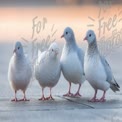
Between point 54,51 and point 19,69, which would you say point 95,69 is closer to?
point 54,51

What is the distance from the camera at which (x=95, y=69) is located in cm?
1087

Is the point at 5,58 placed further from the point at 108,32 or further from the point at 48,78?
the point at 48,78

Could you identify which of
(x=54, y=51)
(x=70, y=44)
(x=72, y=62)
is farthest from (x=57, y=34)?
(x=54, y=51)

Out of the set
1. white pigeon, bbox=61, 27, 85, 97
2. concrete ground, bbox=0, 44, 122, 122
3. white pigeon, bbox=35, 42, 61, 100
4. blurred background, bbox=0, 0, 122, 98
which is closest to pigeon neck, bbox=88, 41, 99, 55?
white pigeon, bbox=61, 27, 85, 97

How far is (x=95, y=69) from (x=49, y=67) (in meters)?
0.71

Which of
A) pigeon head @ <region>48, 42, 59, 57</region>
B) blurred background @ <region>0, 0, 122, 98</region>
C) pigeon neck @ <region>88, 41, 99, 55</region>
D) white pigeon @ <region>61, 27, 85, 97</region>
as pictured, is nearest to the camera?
pigeon head @ <region>48, 42, 59, 57</region>

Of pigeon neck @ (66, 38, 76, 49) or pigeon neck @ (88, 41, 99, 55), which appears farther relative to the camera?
pigeon neck @ (66, 38, 76, 49)

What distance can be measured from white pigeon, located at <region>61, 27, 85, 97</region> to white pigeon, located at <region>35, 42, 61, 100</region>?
212 mm

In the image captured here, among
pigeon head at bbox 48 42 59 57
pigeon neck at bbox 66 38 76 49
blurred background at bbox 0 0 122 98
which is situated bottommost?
pigeon head at bbox 48 42 59 57

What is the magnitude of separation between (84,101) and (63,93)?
1.07 metres

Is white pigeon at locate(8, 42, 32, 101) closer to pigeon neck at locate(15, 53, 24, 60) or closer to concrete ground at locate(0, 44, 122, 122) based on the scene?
pigeon neck at locate(15, 53, 24, 60)

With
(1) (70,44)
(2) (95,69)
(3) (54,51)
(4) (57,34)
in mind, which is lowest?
(2) (95,69)

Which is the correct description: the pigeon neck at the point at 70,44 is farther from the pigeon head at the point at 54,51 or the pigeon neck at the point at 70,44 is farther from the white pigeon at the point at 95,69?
the pigeon head at the point at 54,51

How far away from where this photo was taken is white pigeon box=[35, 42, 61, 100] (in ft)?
35.6
